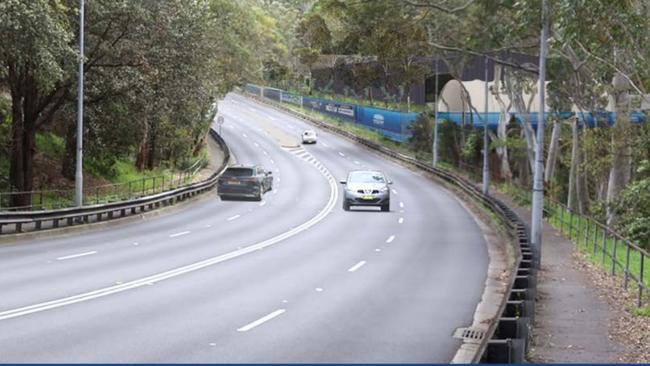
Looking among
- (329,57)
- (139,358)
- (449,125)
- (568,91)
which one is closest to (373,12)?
(568,91)

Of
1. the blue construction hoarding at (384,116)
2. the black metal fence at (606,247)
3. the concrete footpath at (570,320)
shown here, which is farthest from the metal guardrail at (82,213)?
the blue construction hoarding at (384,116)

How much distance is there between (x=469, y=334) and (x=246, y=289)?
18.0 ft

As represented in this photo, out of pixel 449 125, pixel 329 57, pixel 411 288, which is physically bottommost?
pixel 411 288

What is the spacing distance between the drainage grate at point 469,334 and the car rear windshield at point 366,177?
2463 centimetres

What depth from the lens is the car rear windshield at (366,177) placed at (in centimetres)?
3916

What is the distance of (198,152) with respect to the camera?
69000 millimetres

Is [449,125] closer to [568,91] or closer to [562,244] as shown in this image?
[568,91]

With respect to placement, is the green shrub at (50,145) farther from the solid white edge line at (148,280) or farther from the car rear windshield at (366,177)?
the solid white edge line at (148,280)

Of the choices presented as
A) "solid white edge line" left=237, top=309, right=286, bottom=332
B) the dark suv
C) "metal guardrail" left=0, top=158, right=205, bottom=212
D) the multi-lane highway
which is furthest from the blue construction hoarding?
"solid white edge line" left=237, top=309, right=286, bottom=332

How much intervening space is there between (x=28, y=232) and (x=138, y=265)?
7472 mm

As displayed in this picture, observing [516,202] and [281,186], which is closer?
[516,202]

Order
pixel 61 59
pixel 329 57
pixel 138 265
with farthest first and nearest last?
pixel 329 57 → pixel 61 59 → pixel 138 265

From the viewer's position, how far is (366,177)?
39.3 m

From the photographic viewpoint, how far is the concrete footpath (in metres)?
12.3
